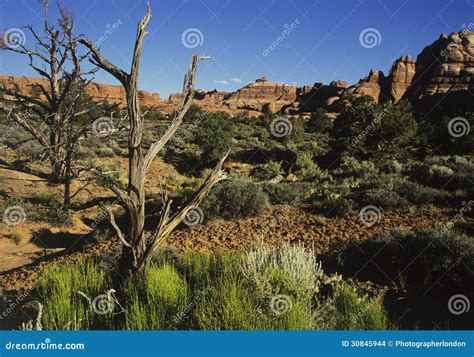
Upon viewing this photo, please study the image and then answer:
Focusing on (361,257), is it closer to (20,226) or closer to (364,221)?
(364,221)

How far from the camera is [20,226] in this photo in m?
9.54

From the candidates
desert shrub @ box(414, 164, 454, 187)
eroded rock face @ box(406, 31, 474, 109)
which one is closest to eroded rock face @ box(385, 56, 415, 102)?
eroded rock face @ box(406, 31, 474, 109)

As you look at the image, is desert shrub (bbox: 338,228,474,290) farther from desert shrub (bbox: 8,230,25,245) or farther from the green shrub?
the green shrub

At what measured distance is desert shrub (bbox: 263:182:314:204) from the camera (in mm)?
9827

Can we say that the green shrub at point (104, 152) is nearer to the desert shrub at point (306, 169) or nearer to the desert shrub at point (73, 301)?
the desert shrub at point (306, 169)

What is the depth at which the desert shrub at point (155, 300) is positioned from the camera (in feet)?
11.0

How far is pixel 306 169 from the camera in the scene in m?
17.3

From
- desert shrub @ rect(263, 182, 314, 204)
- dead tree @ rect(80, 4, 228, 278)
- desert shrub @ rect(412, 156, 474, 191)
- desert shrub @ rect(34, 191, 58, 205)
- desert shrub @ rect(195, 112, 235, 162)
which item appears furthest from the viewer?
desert shrub @ rect(195, 112, 235, 162)

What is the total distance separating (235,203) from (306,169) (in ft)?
30.1

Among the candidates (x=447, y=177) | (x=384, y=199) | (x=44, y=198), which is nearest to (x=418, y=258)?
(x=384, y=199)

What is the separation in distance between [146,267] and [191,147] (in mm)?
18394

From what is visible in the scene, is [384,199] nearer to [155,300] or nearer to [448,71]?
[155,300]

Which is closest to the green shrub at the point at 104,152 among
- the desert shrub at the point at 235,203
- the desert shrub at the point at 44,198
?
the desert shrub at the point at 44,198

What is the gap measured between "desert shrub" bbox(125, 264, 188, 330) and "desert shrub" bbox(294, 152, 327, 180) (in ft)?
36.1
